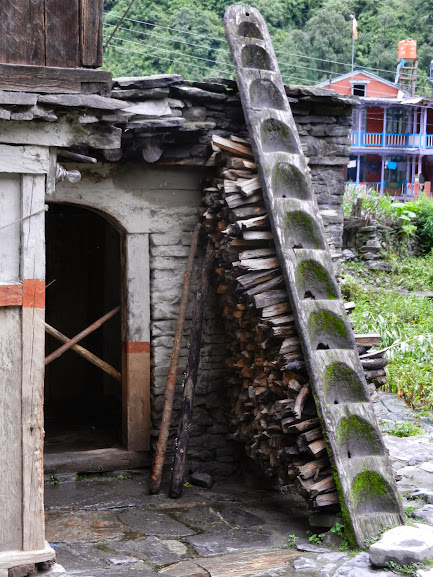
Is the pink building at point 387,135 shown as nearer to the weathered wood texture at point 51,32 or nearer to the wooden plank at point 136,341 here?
the wooden plank at point 136,341

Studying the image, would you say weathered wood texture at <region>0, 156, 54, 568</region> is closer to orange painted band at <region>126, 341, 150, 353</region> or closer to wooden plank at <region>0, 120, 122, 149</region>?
wooden plank at <region>0, 120, 122, 149</region>

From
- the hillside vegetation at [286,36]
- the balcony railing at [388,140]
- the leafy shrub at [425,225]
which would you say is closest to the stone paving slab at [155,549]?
the leafy shrub at [425,225]

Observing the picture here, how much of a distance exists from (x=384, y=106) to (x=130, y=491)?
25.7 metres

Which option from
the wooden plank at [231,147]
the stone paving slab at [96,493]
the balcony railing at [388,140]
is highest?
the balcony railing at [388,140]

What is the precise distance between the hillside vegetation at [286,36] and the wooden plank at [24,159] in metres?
21.5

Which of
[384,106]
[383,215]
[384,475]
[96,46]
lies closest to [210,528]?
[384,475]

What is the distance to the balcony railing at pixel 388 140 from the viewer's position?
30859mm

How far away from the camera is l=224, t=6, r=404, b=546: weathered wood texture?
6035mm

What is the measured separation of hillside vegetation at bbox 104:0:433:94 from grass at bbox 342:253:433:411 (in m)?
11.7

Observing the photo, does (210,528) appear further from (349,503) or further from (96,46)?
(96,46)

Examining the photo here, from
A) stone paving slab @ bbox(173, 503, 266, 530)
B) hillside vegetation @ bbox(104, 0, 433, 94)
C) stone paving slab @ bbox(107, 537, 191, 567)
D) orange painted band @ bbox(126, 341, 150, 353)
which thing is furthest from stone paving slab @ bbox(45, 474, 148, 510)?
hillside vegetation @ bbox(104, 0, 433, 94)

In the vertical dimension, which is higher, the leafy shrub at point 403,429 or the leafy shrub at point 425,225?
the leafy shrub at point 425,225

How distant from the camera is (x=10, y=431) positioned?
4949mm

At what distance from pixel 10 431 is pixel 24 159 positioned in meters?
1.67
